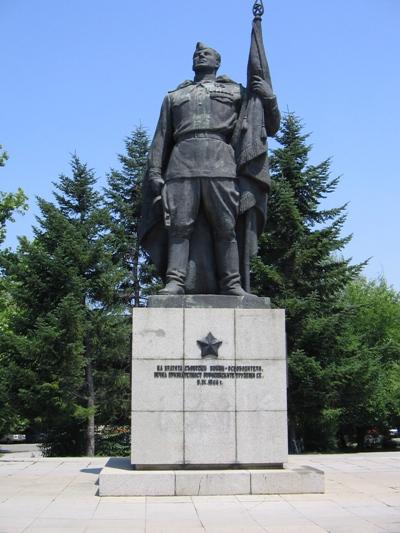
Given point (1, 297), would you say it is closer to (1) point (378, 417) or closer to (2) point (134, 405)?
(1) point (378, 417)

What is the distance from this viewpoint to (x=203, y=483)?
280 inches

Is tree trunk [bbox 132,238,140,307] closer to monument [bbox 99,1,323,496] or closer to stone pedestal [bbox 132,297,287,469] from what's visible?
monument [bbox 99,1,323,496]

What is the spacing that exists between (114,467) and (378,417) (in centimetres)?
1900

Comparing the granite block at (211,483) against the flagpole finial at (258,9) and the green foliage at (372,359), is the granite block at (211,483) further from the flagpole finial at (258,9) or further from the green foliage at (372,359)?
the green foliage at (372,359)

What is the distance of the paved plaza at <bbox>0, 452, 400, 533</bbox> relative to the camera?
214 inches

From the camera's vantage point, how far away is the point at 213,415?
25.0 ft

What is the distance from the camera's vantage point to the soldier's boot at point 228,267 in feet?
27.2

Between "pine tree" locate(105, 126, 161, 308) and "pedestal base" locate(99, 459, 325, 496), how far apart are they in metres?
17.4

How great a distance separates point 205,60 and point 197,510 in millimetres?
5562

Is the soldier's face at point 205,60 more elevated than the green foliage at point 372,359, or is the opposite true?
the soldier's face at point 205,60

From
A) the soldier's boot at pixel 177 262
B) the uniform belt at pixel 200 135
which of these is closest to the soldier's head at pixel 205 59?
the uniform belt at pixel 200 135

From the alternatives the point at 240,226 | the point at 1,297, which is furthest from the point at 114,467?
the point at 1,297

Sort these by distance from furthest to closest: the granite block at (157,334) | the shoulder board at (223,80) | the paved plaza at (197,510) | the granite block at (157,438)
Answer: the shoulder board at (223,80) < the granite block at (157,334) < the granite block at (157,438) < the paved plaza at (197,510)

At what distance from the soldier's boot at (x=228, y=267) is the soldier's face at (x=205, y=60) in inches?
91.6
